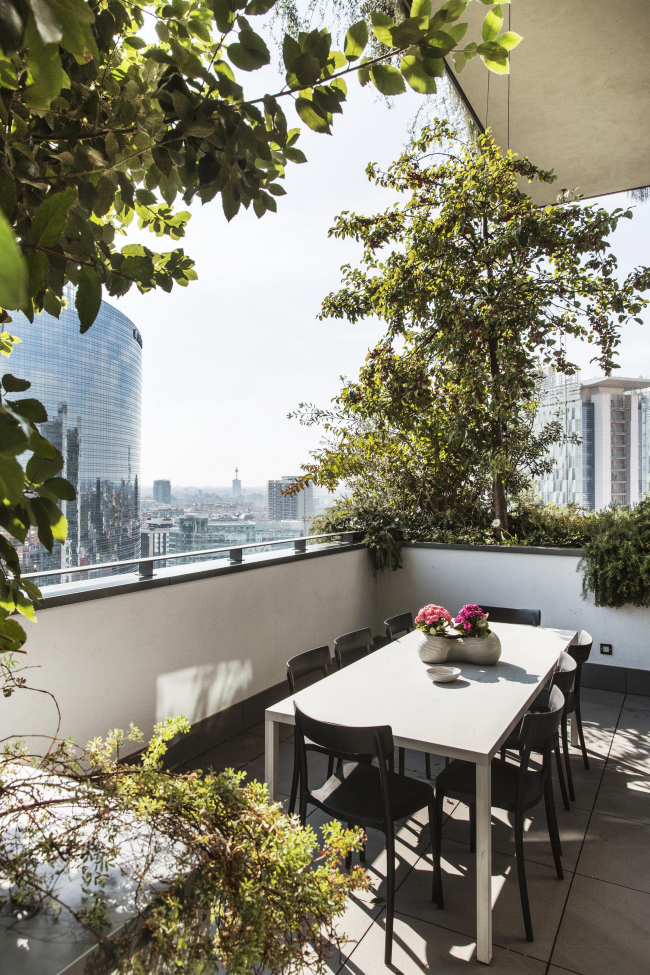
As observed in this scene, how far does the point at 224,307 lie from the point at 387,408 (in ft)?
8.24

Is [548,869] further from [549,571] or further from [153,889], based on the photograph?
[549,571]

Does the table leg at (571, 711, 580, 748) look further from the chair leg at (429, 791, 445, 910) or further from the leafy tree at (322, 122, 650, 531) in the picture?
the leafy tree at (322, 122, 650, 531)

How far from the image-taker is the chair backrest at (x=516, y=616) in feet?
13.1

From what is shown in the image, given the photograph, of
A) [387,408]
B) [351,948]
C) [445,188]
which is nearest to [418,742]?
[351,948]

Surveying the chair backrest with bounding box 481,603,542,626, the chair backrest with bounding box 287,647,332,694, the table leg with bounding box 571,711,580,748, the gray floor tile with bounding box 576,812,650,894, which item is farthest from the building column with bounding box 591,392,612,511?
the chair backrest with bounding box 287,647,332,694

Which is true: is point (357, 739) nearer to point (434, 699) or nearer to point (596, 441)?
point (434, 699)

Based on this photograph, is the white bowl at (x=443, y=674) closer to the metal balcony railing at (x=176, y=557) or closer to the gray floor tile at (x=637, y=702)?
the metal balcony railing at (x=176, y=557)

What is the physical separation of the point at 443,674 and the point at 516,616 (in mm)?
1527

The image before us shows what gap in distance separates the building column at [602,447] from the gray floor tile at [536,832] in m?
3.33

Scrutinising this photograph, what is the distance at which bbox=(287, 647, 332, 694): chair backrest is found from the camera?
2.80m

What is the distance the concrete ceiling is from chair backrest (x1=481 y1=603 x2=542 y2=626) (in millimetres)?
4017

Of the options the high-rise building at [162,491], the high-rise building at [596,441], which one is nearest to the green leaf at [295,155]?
the high-rise building at [162,491]

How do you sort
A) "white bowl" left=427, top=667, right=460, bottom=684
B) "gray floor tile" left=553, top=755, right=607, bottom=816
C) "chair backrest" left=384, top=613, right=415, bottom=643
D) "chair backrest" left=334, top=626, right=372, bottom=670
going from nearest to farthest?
"white bowl" left=427, top=667, right=460, bottom=684
"gray floor tile" left=553, top=755, right=607, bottom=816
"chair backrest" left=334, top=626, right=372, bottom=670
"chair backrest" left=384, top=613, right=415, bottom=643

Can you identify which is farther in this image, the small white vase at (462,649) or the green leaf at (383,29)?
the small white vase at (462,649)
